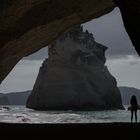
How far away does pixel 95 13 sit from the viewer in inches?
1233

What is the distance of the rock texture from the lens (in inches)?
1057

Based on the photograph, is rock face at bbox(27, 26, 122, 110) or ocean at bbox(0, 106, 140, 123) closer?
ocean at bbox(0, 106, 140, 123)

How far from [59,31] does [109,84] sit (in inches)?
4222

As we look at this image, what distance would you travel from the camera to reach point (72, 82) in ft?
471

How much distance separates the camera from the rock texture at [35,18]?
88.1 ft

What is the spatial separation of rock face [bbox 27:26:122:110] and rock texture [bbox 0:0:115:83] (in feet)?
342

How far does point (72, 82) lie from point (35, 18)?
115 m
